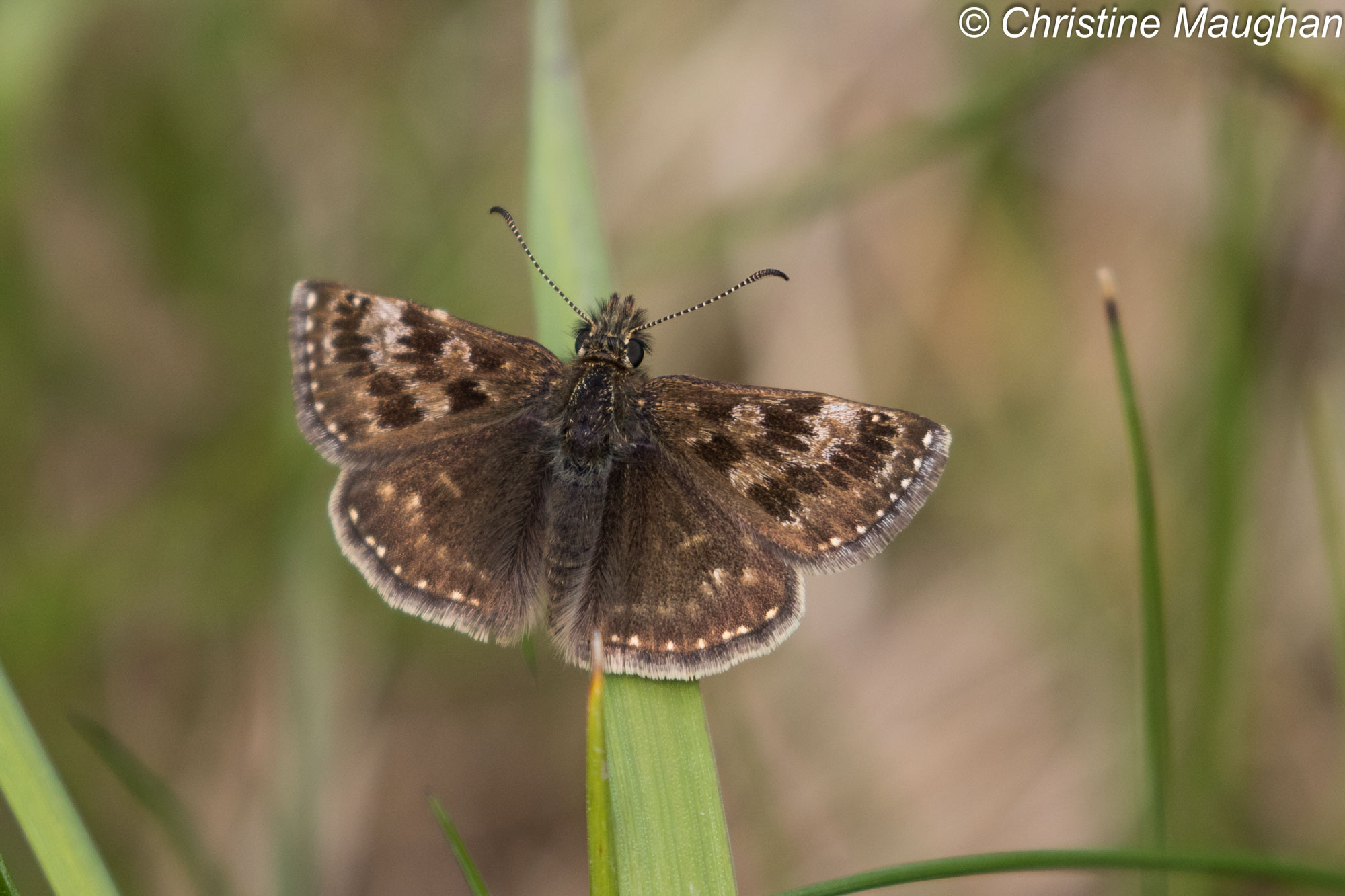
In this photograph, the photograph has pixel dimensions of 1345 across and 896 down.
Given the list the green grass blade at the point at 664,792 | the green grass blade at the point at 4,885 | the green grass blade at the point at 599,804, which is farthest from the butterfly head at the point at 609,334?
the green grass blade at the point at 4,885

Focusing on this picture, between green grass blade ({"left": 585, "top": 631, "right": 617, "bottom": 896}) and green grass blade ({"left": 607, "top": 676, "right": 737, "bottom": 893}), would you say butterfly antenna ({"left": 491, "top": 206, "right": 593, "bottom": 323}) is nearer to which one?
green grass blade ({"left": 607, "top": 676, "right": 737, "bottom": 893})

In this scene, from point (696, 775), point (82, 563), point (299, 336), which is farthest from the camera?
point (82, 563)

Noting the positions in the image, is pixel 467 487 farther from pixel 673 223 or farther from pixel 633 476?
pixel 673 223

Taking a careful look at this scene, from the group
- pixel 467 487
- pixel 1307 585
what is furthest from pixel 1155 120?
pixel 467 487

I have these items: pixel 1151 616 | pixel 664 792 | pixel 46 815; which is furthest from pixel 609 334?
pixel 46 815

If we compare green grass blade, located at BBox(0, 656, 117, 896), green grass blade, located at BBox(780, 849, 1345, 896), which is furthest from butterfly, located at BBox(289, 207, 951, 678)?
green grass blade, located at BBox(0, 656, 117, 896)

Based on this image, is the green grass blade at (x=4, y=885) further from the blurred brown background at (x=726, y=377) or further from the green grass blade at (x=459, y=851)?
the blurred brown background at (x=726, y=377)
